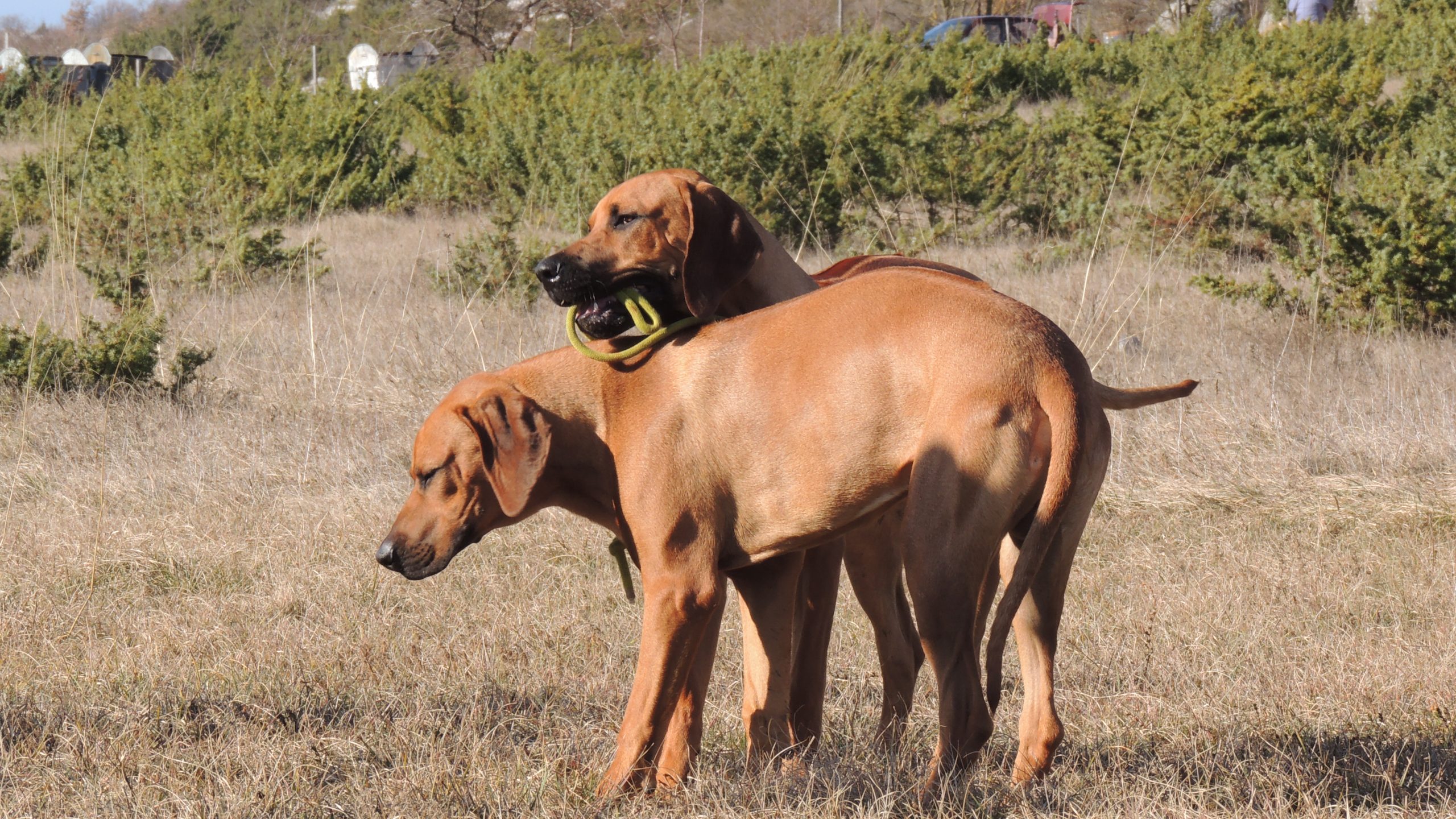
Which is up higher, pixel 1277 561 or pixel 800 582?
pixel 800 582

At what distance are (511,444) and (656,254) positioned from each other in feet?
3.11

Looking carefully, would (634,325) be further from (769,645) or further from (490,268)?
(490,268)

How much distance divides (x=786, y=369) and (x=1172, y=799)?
1.44 meters

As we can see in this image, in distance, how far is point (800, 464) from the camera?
337 cm

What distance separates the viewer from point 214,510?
6496 millimetres

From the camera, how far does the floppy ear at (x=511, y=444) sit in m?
3.52

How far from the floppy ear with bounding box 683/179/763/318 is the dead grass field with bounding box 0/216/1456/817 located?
52.5 inches

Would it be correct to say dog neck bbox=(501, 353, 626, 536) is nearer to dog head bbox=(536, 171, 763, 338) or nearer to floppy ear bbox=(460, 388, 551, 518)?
floppy ear bbox=(460, 388, 551, 518)

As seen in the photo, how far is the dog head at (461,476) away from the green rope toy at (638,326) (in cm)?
23

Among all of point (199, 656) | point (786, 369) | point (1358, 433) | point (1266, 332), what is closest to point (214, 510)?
point (199, 656)

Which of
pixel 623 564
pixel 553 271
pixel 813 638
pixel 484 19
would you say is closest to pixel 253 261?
pixel 553 271

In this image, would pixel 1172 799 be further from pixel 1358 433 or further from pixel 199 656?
pixel 1358 433

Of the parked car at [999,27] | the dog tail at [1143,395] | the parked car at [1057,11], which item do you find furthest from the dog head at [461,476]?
the parked car at [1057,11]

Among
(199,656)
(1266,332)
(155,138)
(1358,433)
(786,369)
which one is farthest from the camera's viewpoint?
(155,138)
